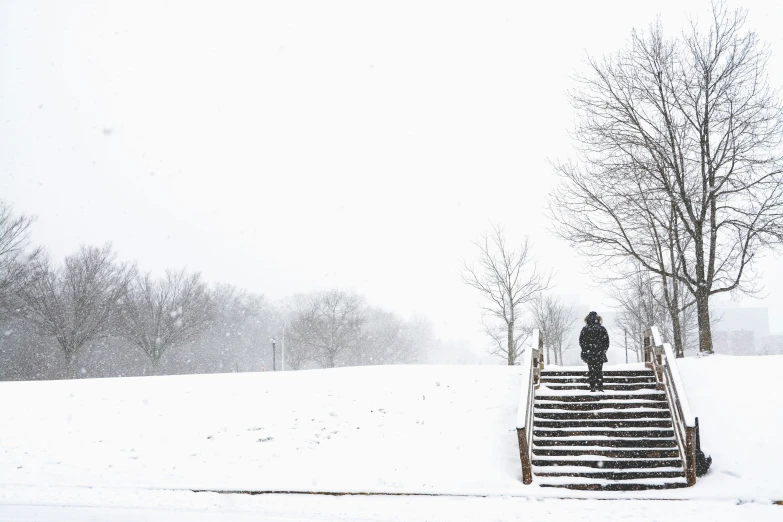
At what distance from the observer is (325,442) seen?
1173cm

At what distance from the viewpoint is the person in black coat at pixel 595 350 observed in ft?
38.5

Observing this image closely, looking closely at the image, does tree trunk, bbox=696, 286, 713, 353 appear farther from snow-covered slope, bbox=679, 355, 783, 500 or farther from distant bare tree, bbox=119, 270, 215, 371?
distant bare tree, bbox=119, 270, 215, 371

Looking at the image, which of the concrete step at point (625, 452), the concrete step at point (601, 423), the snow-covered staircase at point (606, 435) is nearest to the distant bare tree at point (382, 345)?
the snow-covered staircase at point (606, 435)

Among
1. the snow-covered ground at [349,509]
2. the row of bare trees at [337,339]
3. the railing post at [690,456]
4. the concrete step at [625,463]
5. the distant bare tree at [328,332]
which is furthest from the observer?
the row of bare trees at [337,339]

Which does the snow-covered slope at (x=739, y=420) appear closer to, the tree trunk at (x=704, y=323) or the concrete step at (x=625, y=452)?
the concrete step at (x=625, y=452)

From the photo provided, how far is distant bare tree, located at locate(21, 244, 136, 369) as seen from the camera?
3531 cm

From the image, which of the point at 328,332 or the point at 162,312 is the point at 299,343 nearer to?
the point at 328,332

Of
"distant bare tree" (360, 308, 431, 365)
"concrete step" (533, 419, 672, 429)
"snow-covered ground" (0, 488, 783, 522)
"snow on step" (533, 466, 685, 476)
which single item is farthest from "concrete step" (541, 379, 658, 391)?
"distant bare tree" (360, 308, 431, 365)

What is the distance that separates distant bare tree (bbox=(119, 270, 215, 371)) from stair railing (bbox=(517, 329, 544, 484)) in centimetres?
3333

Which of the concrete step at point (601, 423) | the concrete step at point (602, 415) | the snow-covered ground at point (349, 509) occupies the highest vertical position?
the concrete step at point (602, 415)

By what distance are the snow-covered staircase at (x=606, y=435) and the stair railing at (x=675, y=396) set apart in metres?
0.22

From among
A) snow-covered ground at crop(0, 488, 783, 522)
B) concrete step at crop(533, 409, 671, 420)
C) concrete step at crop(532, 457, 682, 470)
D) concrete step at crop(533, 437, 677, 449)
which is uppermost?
concrete step at crop(533, 409, 671, 420)

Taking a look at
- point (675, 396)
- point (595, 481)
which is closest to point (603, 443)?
point (595, 481)

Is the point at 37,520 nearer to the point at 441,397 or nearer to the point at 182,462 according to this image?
the point at 182,462
